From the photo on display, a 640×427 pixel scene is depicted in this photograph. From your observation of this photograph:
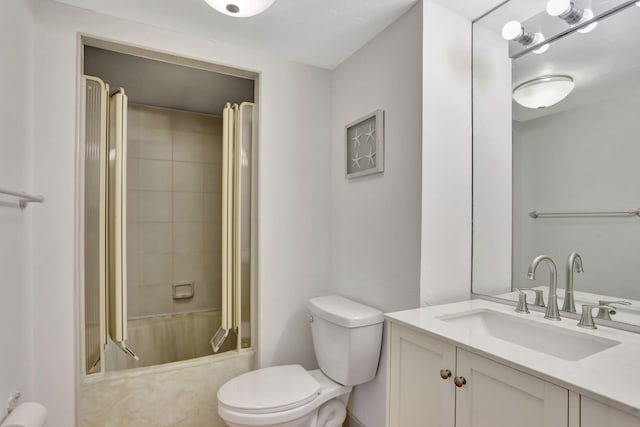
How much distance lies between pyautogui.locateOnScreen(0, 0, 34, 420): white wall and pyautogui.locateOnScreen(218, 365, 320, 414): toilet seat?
0.81 meters

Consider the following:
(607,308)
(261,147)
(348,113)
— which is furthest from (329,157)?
(607,308)

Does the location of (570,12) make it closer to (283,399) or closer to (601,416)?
(601,416)

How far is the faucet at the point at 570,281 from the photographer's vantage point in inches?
48.3

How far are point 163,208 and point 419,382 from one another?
7.53 ft

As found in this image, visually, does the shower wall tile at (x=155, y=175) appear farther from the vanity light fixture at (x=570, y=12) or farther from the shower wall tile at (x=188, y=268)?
the vanity light fixture at (x=570, y=12)

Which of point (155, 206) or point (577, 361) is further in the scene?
point (155, 206)

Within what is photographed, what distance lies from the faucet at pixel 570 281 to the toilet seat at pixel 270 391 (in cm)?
111

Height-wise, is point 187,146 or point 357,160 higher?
point 187,146

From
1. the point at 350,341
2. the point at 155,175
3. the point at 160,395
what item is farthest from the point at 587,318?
the point at 155,175

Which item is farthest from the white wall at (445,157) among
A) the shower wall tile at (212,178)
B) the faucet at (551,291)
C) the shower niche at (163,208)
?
the shower wall tile at (212,178)

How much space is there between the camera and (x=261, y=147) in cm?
196

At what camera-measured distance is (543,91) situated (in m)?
1.43

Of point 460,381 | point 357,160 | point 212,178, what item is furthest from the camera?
point 212,178

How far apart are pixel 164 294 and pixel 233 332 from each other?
0.90 metres
